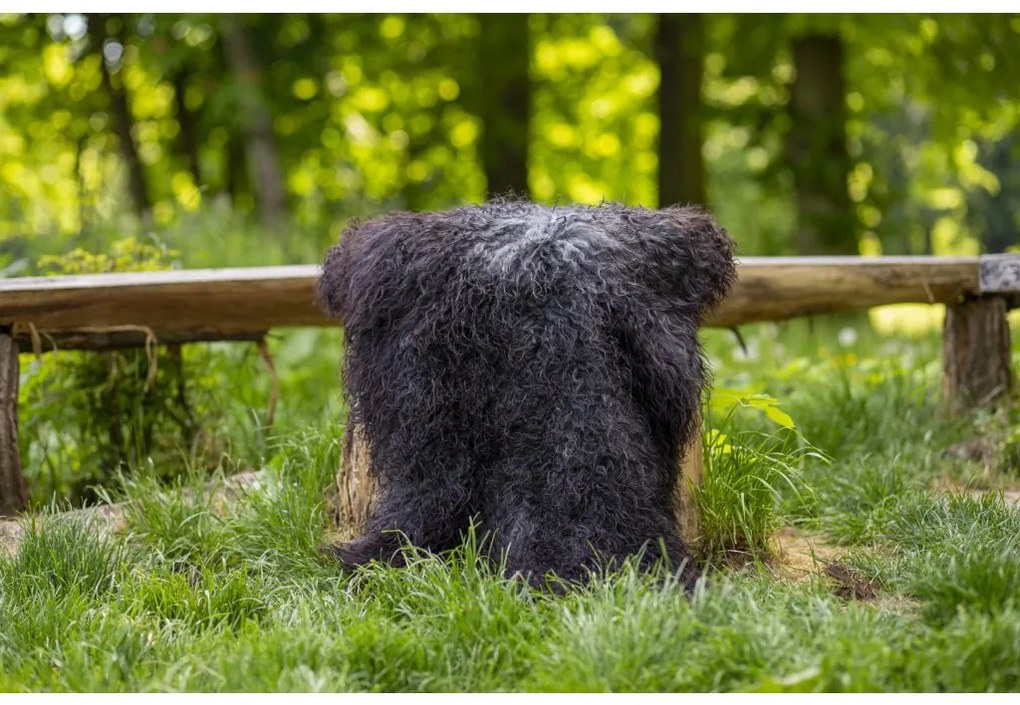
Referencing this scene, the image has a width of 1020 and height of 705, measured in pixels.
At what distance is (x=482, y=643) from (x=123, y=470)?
293 centimetres

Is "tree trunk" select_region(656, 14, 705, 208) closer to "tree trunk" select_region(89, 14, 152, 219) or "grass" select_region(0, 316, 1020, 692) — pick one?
"tree trunk" select_region(89, 14, 152, 219)

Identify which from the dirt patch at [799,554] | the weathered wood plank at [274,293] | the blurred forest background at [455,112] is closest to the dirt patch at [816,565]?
the dirt patch at [799,554]

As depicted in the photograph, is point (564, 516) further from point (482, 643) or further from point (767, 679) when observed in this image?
point (767, 679)

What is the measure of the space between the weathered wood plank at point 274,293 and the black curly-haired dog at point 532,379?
3.65ft

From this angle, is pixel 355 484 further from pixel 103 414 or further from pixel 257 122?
pixel 257 122

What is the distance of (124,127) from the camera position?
11.5 metres

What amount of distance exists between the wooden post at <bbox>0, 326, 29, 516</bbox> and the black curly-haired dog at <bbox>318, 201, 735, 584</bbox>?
167 centimetres

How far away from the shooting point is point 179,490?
3957 mm

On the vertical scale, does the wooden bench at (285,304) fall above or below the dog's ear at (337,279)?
below

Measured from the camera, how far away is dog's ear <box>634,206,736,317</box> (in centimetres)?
339

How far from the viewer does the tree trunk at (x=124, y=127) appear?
1116 cm

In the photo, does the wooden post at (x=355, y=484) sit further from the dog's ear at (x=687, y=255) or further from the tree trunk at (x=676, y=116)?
the tree trunk at (x=676, y=116)

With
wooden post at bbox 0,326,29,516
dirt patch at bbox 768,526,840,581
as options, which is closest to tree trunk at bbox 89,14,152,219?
wooden post at bbox 0,326,29,516

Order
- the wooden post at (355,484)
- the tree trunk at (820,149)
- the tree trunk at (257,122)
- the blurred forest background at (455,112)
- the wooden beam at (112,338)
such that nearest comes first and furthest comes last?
the wooden post at (355,484) < the wooden beam at (112,338) < the blurred forest background at (455,112) < the tree trunk at (257,122) < the tree trunk at (820,149)
